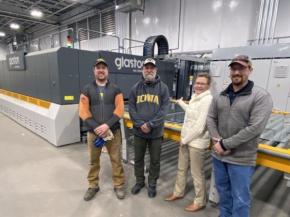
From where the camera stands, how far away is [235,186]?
1.44m

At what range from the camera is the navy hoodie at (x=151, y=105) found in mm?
1980

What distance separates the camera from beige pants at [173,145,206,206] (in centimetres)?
183

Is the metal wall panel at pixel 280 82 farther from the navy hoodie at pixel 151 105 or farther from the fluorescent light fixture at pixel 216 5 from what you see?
the navy hoodie at pixel 151 105

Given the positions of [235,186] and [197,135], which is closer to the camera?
[235,186]

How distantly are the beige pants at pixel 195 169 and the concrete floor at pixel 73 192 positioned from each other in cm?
16

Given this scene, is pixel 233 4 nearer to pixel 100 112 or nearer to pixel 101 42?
pixel 100 112

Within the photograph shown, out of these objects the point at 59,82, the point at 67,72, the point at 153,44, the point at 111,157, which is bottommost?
the point at 111,157

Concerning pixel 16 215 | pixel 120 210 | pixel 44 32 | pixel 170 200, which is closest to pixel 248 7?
pixel 170 200

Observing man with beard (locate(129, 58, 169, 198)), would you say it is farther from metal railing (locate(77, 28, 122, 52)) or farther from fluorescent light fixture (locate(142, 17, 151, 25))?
metal railing (locate(77, 28, 122, 52))

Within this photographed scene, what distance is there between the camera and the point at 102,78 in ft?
6.51

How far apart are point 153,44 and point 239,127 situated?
3978 millimetres

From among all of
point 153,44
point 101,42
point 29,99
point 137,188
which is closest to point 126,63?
point 153,44

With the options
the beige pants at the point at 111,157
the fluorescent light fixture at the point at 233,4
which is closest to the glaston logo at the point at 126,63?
the beige pants at the point at 111,157

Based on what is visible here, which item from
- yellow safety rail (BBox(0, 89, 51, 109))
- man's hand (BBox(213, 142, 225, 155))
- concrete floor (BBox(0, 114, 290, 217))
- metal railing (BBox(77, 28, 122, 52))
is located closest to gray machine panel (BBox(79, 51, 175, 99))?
yellow safety rail (BBox(0, 89, 51, 109))
